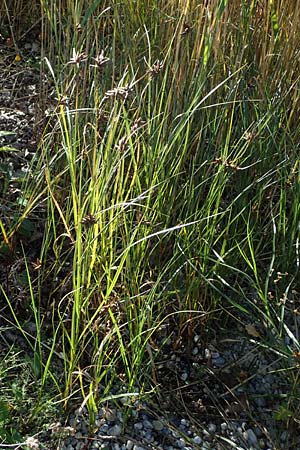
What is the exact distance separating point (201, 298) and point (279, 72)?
0.80 meters

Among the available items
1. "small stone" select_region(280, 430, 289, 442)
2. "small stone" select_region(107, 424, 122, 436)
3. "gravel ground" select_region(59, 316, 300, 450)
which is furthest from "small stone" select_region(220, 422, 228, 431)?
"small stone" select_region(107, 424, 122, 436)

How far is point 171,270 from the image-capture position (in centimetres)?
207

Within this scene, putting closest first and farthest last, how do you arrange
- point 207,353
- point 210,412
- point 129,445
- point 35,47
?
point 129,445 → point 210,412 → point 207,353 → point 35,47

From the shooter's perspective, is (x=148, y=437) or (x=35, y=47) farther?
(x=35, y=47)

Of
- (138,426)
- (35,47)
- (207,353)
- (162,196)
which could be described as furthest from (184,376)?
(35,47)

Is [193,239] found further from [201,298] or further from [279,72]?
[279,72]

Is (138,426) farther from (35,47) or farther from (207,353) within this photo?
(35,47)

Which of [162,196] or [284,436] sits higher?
[162,196]

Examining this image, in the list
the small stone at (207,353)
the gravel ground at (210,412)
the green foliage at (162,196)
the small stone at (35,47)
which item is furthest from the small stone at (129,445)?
the small stone at (35,47)

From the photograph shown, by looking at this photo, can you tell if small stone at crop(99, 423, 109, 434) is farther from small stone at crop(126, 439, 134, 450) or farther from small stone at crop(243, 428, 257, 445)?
small stone at crop(243, 428, 257, 445)

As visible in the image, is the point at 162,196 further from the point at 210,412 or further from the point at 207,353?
the point at 210,412

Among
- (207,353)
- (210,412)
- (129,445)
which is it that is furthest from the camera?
(207,353)

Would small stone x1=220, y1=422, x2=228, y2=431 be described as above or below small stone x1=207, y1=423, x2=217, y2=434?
below

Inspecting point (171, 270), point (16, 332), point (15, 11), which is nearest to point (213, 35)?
point (171, 270)
